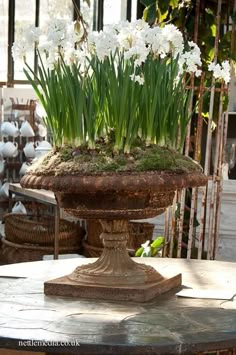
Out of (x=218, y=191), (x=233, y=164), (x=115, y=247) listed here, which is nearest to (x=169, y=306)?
(x=115, y=247)

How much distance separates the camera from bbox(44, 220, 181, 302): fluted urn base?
1965mm

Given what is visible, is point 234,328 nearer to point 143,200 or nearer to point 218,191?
point 143,200

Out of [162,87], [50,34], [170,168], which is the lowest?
[170,168]

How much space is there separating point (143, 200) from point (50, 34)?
19.8 inches

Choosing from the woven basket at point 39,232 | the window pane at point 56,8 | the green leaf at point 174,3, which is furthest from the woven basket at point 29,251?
the window pane at point 56,8

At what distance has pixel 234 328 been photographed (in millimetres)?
1685

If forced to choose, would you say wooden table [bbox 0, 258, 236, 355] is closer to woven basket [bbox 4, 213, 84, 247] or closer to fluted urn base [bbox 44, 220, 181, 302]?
fluted urn base [bbox 44, 220, 181, 302]

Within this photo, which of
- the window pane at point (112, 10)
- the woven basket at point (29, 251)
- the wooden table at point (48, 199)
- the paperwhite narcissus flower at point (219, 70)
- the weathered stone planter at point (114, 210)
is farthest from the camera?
the window pane at point (112, 10)

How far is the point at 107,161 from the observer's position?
1.96 m

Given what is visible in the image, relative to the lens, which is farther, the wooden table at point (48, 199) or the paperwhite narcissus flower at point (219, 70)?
the wooden table at point (48, 199)

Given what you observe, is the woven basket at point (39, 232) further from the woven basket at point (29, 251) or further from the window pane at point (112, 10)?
the window pane at point (112, 10)

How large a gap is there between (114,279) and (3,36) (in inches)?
245

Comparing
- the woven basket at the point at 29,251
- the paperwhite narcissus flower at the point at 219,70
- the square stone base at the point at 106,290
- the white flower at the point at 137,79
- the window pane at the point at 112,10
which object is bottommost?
the woven basket at the point at 29,251

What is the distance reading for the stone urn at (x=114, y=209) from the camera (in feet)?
6.31
